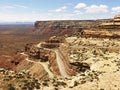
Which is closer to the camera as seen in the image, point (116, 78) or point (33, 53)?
point (116, 78)

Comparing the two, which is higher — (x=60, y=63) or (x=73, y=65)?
(x=73, y=65)

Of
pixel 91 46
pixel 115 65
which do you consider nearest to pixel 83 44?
pixel 91 46

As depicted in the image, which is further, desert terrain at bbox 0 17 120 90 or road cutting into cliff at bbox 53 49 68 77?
road cutting into cliff at bbox 53 49 68 77

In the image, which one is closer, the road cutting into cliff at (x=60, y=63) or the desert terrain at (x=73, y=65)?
the desert terrain at (x=73, y=65)

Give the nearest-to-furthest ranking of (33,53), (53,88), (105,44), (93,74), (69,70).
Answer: (53,88) → (93,74) → (69,70) → (105,44) → (33,53)

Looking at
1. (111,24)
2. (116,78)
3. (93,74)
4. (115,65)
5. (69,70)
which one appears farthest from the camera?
(111,24)

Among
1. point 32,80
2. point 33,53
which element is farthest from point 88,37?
point 32,80

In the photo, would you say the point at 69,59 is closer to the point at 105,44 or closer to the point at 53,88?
the point at 105,44

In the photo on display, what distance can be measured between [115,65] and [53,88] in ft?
46.6

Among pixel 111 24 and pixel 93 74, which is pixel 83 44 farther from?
pixel 93 74

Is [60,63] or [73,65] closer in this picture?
[73,65]

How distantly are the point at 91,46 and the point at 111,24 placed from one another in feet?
28.4

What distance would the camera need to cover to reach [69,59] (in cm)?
5275

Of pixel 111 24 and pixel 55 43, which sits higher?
pixel 111 24
